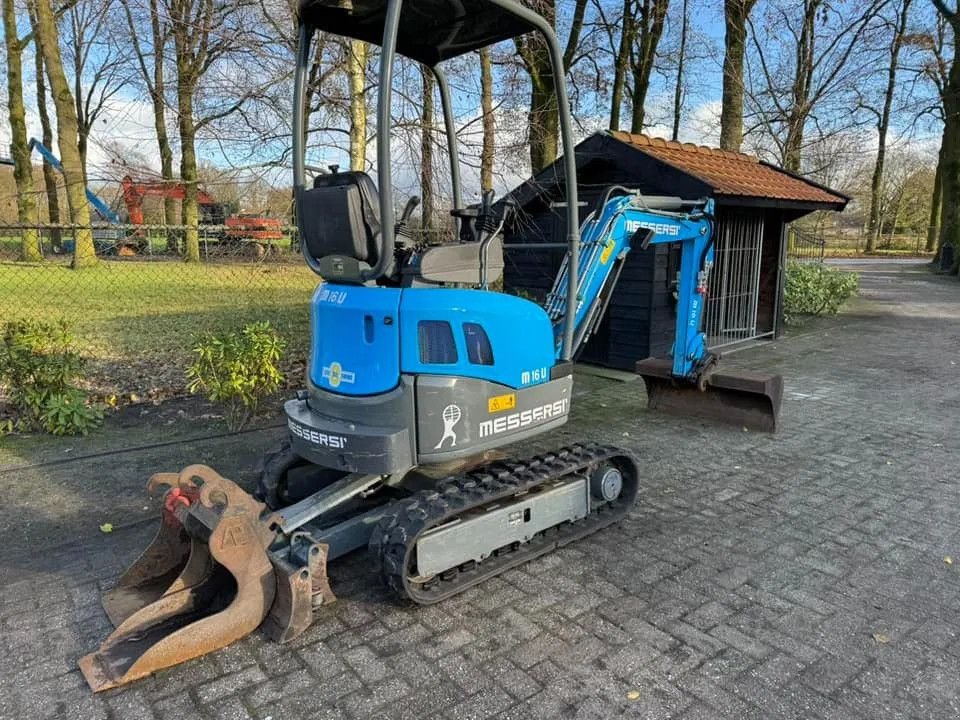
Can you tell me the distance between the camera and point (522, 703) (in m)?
2.84

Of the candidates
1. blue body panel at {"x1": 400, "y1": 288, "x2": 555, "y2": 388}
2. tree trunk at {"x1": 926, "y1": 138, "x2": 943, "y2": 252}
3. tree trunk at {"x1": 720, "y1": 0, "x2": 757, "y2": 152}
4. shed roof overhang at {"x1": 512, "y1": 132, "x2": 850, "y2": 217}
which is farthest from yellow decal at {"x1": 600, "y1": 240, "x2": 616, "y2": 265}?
tree trunk at {"x1": 926, "y1": 138, "x2": 943, "y2": 252}

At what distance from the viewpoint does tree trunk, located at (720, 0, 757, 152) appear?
1441cm

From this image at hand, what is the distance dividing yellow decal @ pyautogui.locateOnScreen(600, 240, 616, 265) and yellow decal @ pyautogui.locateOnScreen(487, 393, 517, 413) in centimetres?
185

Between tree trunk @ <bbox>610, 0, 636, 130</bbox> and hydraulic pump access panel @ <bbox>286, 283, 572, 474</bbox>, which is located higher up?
tree trunk @ <bbox>610, 0, 636, 130</bbox>

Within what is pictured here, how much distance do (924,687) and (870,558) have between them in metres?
1.21

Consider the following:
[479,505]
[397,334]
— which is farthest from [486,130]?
[479,505]

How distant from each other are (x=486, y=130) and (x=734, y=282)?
16.6ft

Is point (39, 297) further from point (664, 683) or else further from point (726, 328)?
point (664, 683)

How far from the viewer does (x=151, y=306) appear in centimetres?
1309

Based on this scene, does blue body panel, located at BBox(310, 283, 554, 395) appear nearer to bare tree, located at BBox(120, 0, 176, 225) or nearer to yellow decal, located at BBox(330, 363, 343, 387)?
yellow decal, located at BBox(330, 363, 343, 387)

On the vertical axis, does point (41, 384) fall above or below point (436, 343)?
below

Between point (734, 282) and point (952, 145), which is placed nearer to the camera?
point (734, 282)

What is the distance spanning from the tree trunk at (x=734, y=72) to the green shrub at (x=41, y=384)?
12.3 m

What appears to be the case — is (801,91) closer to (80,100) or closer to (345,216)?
(345,216)
